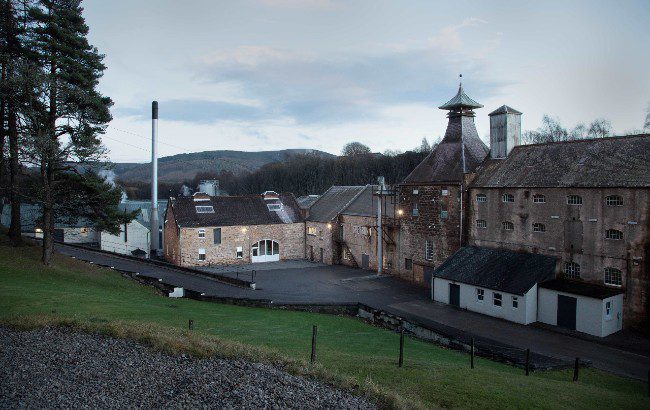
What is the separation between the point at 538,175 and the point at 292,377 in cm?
2193

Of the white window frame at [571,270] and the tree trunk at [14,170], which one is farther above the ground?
the tree trunk at [14,170]

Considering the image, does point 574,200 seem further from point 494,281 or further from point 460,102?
point 460,102

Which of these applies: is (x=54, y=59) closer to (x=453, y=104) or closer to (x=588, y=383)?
(x=453, y=104)

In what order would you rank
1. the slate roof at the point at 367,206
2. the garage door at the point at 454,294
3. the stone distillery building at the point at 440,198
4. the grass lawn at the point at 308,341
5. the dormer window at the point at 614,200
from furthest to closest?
the slate roof at the point at 367,206 → the stone distillery building at the point at 440,198 → the garage door at the point at 454,294 → the dormer window at the point at 614,200 → the grass lawn at the point at 308,341

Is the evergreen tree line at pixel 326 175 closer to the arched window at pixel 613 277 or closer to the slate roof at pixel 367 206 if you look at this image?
the slate roof at pixel 367 206

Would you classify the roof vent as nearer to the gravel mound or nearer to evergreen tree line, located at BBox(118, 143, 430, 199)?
the gravel mound

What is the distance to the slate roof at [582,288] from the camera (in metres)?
21.7

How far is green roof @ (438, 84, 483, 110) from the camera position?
33.4 meters

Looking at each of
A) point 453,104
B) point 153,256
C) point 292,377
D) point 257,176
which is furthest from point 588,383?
point 257,176

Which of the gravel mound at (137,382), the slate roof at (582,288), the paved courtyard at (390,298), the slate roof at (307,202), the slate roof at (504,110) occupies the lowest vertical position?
the paved courtyard at (390,298)

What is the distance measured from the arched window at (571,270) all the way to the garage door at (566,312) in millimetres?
2020

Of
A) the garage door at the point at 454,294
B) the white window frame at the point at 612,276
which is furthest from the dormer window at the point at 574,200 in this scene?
the garage door at the point at 454,294

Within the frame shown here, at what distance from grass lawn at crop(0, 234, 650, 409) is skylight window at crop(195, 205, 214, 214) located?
49.4ft

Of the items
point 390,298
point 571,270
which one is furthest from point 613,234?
point 390,298
